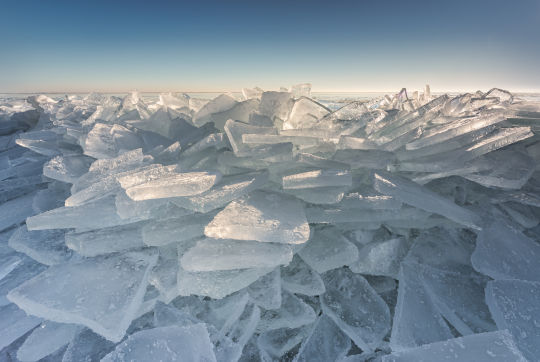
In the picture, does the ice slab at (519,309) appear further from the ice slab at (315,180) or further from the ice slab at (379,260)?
the ice slab at (315,180)

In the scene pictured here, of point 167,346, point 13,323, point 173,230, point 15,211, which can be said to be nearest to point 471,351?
point 167,346

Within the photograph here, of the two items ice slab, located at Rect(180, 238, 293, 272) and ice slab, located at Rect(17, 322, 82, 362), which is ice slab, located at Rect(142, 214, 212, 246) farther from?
ice slab, located at Rect(17, 322, 82, 362)

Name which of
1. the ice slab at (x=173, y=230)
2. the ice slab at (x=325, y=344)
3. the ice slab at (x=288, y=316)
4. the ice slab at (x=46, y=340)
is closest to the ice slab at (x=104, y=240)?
the ice slab at (x=173, y=230)

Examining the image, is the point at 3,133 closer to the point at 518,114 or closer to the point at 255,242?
the point at 255,242

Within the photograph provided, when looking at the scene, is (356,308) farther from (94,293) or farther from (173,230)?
(94,293)

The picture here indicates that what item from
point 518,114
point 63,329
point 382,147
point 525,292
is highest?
point 518,114

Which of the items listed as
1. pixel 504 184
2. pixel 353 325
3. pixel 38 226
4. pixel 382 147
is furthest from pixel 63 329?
pixel 504 184
